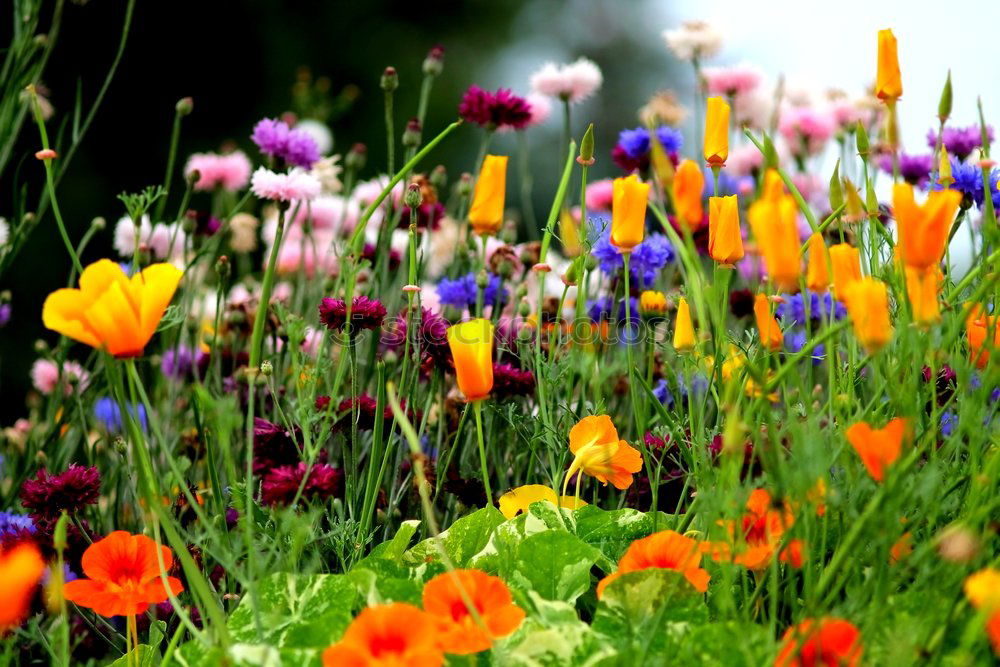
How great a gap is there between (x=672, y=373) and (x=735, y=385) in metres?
0.33

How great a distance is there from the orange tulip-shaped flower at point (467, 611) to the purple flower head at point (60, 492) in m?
0.46

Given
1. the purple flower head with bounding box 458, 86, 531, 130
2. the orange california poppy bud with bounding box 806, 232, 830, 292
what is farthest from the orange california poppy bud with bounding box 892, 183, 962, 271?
the purple flower head with bounding box 458, 86, 531, 130

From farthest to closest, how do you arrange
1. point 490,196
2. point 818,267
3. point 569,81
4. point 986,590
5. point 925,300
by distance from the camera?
point 569,81 < point 490,196 < point 818,267 < point 925,300 < point 986,590

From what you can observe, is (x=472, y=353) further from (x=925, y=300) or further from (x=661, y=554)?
(x=925, y=300)

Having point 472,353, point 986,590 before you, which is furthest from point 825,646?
point 472,353

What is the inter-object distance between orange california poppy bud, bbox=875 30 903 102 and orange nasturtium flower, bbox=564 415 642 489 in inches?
14.8

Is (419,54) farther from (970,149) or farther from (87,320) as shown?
(87,320)

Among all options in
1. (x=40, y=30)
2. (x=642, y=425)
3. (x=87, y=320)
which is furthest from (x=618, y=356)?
(x=40, y=30)

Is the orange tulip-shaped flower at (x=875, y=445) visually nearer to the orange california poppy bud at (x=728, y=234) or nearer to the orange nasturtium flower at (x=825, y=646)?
the orange nasturtium flower at (x=825, y=646)

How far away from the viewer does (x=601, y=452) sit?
3.04ft

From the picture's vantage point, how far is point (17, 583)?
58 cm

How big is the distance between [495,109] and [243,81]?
6.04 metres

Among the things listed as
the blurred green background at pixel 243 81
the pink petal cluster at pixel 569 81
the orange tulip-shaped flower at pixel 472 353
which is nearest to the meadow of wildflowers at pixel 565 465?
the orange tulip-shaped flower at pixel 472 353

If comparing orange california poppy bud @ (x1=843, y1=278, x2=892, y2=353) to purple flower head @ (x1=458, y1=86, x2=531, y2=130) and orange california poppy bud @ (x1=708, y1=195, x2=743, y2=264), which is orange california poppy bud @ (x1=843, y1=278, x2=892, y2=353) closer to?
orange california poppy bud @ (x1=708, y1=195, x2=743, y2=264)
